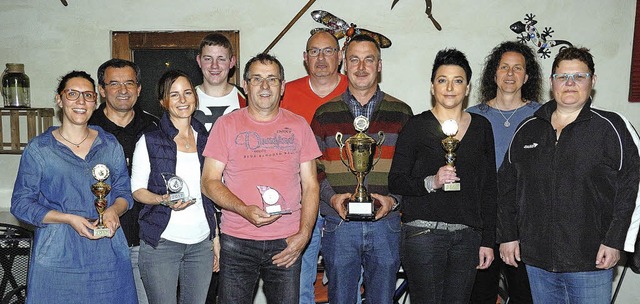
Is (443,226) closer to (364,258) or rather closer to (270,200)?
(364,258)

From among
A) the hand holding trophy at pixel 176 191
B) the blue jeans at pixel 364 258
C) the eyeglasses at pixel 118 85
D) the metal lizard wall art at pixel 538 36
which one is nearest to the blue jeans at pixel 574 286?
the blue jeans at pixel 364 258

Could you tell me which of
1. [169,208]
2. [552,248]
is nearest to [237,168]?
[169,208]

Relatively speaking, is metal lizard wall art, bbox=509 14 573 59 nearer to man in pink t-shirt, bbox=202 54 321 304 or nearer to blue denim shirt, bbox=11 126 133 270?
man in pink t-shirt, bbox=202 54 321 304

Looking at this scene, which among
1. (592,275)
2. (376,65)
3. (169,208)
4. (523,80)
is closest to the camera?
(592,275)

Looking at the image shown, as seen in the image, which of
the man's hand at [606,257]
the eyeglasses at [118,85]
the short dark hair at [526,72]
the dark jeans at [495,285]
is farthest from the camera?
Answer: the short dark hair at [526,72]

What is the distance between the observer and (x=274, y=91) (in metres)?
2.56

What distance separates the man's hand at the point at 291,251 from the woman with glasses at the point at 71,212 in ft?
2.32

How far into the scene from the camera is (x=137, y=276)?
277 centimetres

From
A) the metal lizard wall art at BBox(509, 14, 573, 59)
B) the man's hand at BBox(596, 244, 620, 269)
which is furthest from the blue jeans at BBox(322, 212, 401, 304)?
the metal lizard wall art at BBox(509, 14, 573, 59)

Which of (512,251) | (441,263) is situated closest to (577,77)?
(512,251)

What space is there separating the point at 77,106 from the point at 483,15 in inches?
126

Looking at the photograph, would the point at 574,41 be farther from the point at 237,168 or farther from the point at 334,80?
the point at 237,168

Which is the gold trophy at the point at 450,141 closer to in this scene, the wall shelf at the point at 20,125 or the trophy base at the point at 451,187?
the trophy base at the point at 451,187

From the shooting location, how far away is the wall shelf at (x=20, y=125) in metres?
4.36
